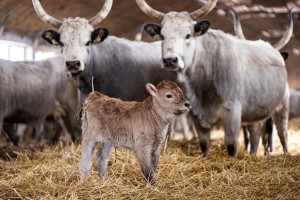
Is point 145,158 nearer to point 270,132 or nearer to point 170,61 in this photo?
point 170,61

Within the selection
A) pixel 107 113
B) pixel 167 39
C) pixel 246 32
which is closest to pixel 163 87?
pixel 107 113

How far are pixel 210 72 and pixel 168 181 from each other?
164 centimetres

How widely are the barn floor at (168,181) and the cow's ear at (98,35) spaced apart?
131 cm

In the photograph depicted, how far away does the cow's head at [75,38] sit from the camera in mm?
4367

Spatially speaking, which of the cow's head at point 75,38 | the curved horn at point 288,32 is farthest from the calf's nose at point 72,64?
the curved horn at point 288,32

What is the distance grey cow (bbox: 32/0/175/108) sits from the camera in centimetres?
456

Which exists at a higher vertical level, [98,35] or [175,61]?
[98,35]

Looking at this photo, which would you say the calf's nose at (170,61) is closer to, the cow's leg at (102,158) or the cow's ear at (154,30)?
the cow's ear at (154,30)

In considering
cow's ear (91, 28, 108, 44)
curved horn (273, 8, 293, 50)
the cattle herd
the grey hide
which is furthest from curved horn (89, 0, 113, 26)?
curved horn (273, 8, 293, 50)

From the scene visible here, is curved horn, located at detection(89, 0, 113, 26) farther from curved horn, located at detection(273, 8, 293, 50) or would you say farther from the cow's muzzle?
curved horn, located at detection(273, 8, 293, 50)

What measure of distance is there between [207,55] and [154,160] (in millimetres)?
1862

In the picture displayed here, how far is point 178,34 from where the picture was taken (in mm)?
4332

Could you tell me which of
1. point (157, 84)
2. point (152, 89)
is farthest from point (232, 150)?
point (152, 89)

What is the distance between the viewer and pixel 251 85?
4.87 meters
